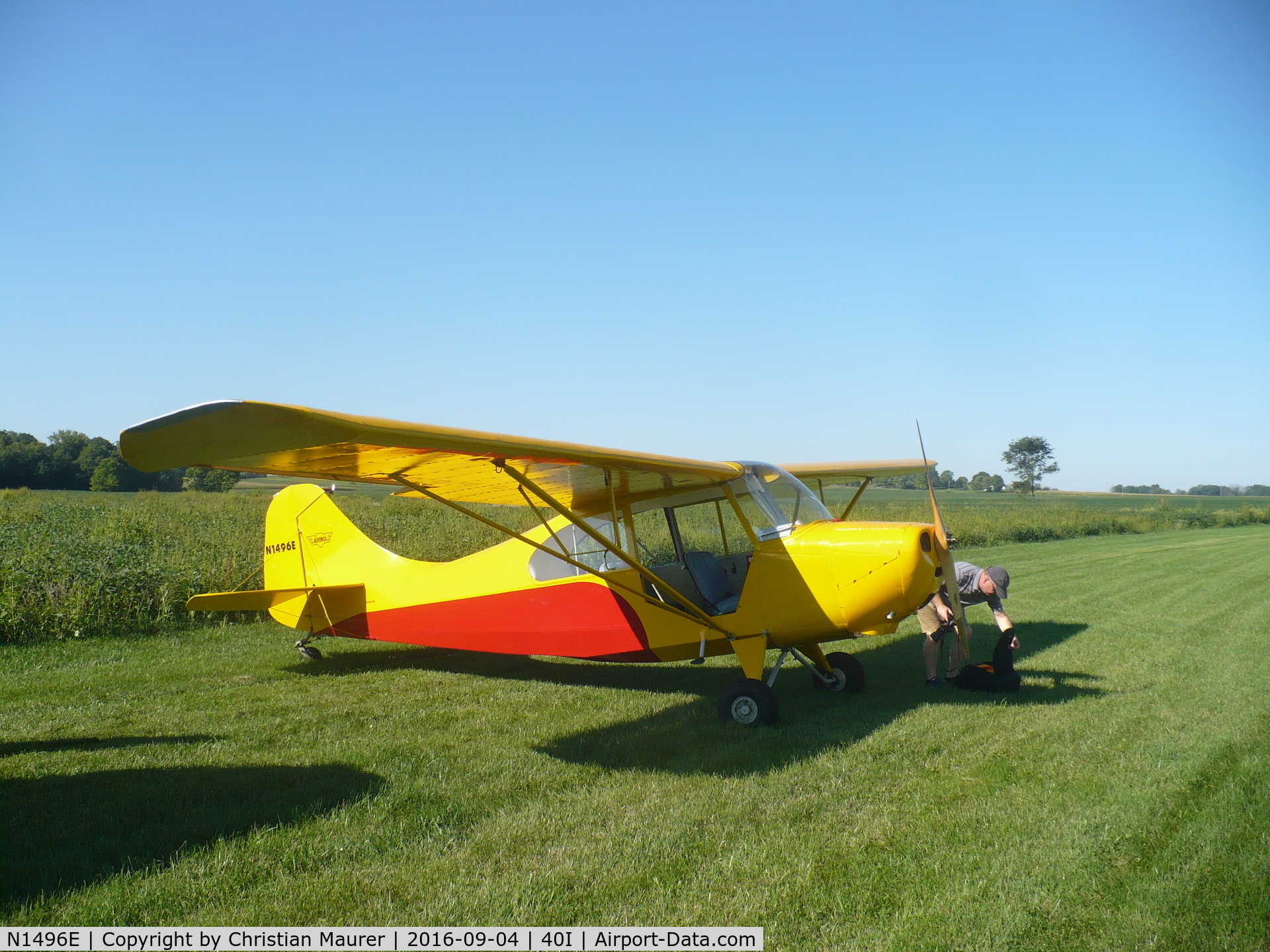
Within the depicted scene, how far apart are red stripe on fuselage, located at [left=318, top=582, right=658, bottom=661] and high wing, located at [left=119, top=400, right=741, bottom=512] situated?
0.93 meters

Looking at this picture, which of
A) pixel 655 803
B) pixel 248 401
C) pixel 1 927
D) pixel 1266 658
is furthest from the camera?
pixel 1266 658

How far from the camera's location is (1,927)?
293cm

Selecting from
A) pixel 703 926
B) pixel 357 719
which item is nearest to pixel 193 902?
pixel 703 926

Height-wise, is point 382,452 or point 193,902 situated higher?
point 382,452

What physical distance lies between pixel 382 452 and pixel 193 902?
8.92ft

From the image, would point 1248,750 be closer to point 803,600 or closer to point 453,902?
point 803,600

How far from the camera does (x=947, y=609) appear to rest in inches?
276

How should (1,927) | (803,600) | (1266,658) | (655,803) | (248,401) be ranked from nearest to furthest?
(1,927) → (248,401) → (655,803) → (803,600) → (1266,658)

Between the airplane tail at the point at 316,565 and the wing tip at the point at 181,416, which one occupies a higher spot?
the wing tip at the point at 181,416

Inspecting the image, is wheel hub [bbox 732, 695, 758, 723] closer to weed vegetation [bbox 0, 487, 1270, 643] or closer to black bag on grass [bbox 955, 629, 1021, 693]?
weed vegetation [bbox 0, 487, 1270, 643]

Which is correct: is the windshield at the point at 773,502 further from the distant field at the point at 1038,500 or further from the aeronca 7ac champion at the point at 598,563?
the distant field at the point at 1038,500

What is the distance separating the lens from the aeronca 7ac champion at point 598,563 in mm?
5250
